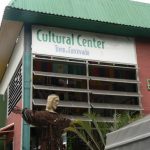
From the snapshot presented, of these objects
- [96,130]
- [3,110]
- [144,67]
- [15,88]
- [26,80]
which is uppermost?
[144,67]

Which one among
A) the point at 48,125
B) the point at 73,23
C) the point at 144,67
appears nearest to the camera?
the point at 48,125

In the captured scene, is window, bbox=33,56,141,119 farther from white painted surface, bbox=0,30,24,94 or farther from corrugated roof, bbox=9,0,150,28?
corrugated roof, bbox=9,0,150,28

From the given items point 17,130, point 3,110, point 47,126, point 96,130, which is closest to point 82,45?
point 96,130

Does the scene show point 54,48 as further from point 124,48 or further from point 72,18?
point 124,48

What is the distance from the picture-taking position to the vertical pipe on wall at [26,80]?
455 inches

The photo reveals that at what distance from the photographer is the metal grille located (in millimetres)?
12957

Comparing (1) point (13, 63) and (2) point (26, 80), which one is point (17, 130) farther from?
(1) point (13, 63)

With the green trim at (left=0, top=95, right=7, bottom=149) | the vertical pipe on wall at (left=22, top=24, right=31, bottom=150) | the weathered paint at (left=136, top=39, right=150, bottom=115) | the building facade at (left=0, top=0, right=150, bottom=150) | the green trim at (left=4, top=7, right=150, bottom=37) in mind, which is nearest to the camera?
the vertical pipe on wall at (left=22, top=24, right=31, bottom=150)

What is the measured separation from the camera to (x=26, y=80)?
12000 millimetres

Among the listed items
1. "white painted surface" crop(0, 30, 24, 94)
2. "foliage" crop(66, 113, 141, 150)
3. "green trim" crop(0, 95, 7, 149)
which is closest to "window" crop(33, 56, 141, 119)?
"white painted surface" crop(0, 30, 24, 94)

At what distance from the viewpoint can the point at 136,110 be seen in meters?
13.0

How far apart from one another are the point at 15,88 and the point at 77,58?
8.78ft

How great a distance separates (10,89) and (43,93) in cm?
358

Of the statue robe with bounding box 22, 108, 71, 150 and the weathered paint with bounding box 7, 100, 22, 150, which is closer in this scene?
the statue robe with bounding box 22, 108, 71, 150
